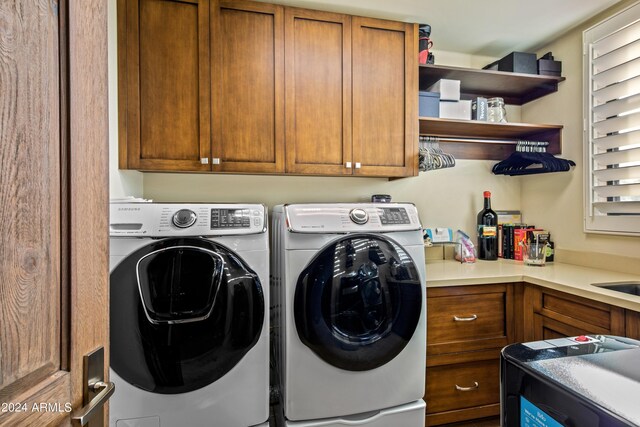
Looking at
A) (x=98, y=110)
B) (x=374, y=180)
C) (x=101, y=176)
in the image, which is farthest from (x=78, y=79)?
(x=374, y=180)

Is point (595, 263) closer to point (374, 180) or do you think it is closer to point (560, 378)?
point (374, 180)

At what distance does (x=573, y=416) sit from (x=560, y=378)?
50mm

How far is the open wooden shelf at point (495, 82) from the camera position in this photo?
7.07 feet

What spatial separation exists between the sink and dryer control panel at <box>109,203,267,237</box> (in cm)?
166

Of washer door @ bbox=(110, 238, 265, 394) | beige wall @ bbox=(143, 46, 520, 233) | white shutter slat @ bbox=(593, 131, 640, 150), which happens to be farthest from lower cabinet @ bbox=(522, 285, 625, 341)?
washer door @ bbox=(110, 238, 265, 394)

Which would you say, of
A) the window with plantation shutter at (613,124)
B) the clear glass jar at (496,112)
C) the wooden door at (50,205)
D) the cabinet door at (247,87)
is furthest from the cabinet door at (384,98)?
the wooden door at (50,205)

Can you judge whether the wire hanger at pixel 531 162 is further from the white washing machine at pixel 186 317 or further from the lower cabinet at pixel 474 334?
the white washing machine at pixel 186 317

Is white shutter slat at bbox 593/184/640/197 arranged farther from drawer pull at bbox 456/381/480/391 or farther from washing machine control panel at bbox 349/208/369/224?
washing machine control panel at bbox 349/208/369/224

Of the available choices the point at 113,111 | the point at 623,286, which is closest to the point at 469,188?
the point at 623,286

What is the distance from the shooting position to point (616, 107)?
1.90 metres

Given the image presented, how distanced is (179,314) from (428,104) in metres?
1.82

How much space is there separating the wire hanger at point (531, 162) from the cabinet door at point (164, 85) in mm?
1957

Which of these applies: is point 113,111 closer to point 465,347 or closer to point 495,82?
point 465,347

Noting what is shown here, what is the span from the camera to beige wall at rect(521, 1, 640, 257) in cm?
212
